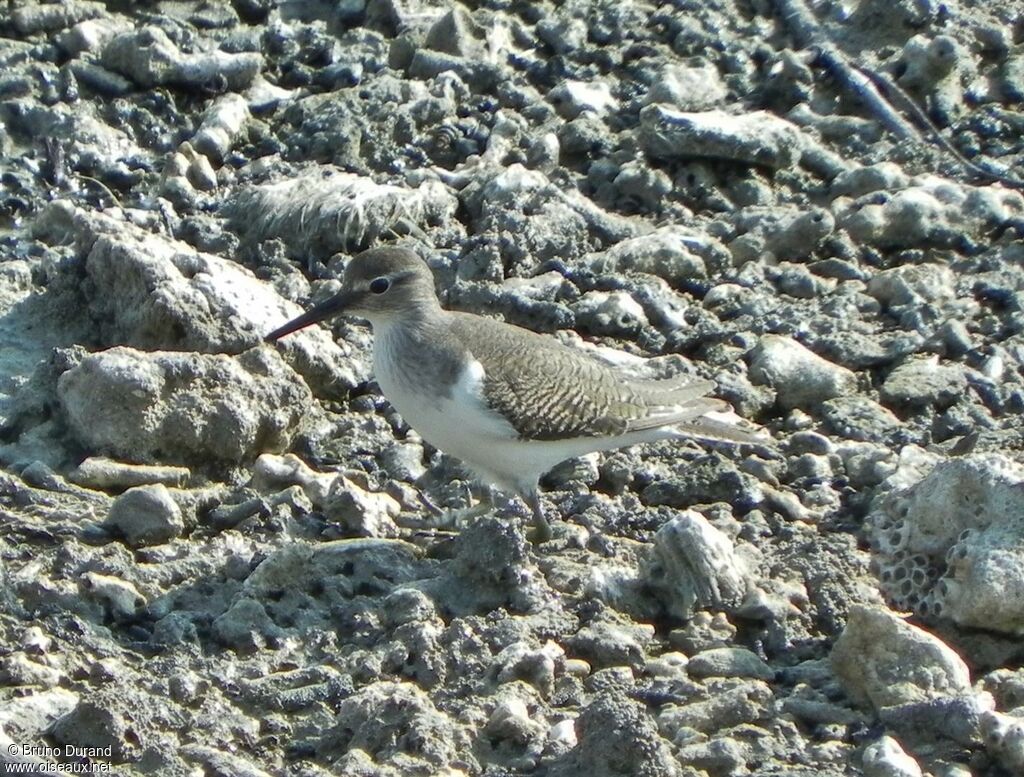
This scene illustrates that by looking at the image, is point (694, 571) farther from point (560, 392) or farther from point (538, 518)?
point (560, 392)

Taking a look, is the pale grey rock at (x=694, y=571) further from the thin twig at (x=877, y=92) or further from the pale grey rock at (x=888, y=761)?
the thin twig at (x=877, y=92)

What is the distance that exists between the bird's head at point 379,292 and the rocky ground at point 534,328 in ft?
1.02

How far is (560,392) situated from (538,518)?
717 millimetres

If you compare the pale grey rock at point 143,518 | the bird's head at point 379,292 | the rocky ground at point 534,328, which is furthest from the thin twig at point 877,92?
the pale grey rock at point 143,518

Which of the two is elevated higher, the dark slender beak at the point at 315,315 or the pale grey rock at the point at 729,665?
the pale grey rock at the point at 729,665

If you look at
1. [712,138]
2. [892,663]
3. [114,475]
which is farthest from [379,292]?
[892,663]

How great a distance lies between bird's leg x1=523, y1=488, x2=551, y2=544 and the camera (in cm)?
830

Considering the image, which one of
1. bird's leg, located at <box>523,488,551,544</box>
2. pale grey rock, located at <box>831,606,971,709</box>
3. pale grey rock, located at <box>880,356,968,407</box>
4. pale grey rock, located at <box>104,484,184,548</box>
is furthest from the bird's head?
pale grey rock, located at <box>831,606,971,709</box>

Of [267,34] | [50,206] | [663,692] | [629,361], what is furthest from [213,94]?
[663,692]

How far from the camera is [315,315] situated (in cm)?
877

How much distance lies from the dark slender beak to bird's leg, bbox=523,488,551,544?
137 centimetres

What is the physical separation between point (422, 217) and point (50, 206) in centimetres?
215

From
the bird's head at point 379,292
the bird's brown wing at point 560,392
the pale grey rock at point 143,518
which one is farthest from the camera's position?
the bird's head at point 379,292

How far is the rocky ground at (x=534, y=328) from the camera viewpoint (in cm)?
670
